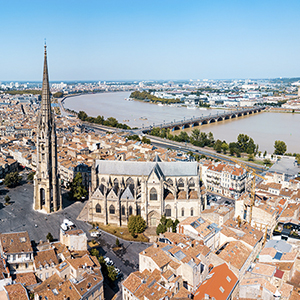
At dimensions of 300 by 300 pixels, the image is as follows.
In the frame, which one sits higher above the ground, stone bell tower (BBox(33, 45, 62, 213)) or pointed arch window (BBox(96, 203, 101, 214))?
stone bell tower (BBox(33, 45, 62, 213))

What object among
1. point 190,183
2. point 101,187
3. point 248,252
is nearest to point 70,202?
point 101,187

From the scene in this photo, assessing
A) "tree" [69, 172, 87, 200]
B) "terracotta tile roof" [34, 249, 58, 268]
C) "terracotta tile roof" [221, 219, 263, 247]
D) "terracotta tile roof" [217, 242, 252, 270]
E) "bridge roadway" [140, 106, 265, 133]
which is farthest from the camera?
"bridge roadway" [140, 106, 265, 133]

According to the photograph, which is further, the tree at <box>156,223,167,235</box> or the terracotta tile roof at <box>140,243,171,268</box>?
the tree at <box>156,223,167,235</box>

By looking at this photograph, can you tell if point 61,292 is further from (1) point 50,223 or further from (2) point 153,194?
(2) point 153,194

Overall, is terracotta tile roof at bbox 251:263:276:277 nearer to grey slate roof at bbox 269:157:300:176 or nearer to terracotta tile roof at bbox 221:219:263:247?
terracotta tile roof at bbox 221:219:263:247

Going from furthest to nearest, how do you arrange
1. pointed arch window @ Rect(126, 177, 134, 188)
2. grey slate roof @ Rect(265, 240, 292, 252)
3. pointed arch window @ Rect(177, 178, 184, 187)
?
pointed arch window @ Rect(177, 178, 184, 187) < pointed arch window @ Rect(126, 177, 134, 188) < grey slate roof @ Rect(265, 240, 292, 252)

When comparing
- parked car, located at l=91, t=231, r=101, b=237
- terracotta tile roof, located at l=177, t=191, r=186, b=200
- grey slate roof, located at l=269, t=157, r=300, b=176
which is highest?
terracotta tile roof, located at l=177, t=191, r=186, b=200

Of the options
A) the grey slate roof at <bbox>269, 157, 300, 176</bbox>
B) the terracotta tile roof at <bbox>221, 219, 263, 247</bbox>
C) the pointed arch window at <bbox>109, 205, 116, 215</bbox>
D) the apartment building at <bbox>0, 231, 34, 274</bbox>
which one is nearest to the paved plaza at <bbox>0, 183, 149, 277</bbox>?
the pointed arch window at <bbox>109, 205, 116, 215</bbox>
